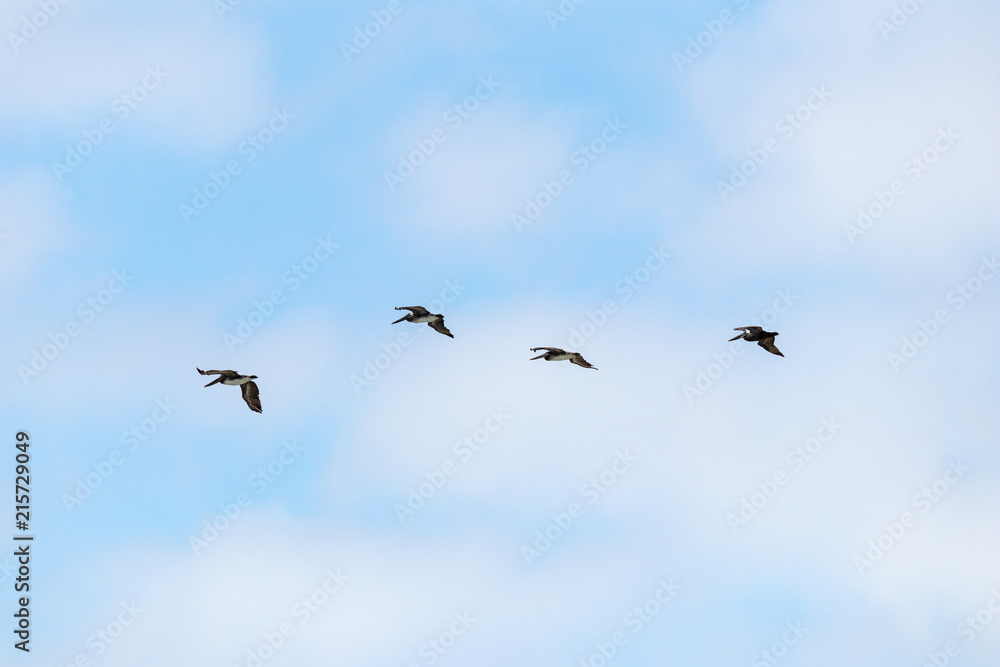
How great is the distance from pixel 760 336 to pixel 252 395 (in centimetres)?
2834

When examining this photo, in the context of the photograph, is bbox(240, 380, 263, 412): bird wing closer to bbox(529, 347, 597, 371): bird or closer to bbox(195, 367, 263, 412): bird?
bbox(195, 367, 263, 412): bird

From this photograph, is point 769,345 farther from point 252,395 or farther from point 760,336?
point 252,395

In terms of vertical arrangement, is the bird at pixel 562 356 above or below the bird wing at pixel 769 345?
below

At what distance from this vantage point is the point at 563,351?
6638cm

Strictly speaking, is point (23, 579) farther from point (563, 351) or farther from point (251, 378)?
point (563, 351)

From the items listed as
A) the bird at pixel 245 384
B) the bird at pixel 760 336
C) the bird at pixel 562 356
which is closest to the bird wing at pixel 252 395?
the bird at pixel 245 384

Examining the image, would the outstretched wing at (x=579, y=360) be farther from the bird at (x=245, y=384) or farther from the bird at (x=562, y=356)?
the bird at (x=245, y=384)

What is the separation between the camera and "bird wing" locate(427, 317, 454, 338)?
6492 centimetres

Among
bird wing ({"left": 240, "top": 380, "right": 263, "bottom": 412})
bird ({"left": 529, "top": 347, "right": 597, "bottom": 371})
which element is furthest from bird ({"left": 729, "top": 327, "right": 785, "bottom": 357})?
bird wing ({"left": 240, "top": 380, "right": 263, "bottom": 412})

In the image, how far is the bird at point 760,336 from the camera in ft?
204

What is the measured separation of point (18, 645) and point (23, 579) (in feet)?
15.8

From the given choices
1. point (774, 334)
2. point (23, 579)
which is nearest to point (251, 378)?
point (23, 579)

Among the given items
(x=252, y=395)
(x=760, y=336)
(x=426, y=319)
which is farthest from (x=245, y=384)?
(x=760, y=336)

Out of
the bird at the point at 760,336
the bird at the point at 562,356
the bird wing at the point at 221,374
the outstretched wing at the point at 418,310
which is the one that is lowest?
the bird wing at the point at 221,374
